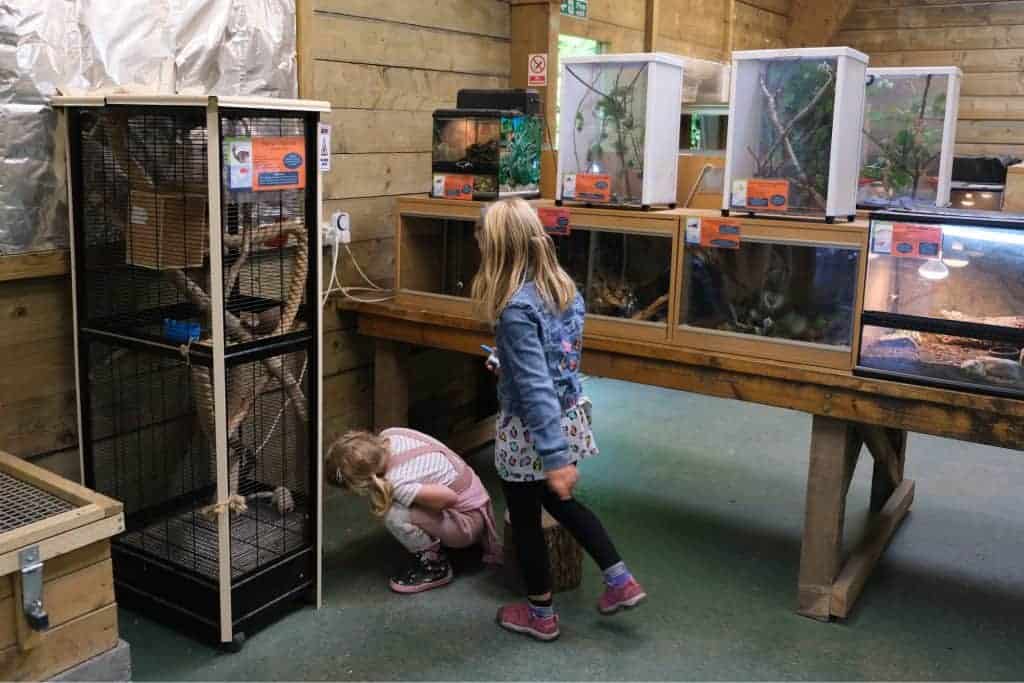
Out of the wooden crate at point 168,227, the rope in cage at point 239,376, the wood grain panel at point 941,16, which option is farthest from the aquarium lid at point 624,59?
the wood grain panel at point 941,16

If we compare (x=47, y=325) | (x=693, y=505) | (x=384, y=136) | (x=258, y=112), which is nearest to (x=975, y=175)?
(x=693, y=505)

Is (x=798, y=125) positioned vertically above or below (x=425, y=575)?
above

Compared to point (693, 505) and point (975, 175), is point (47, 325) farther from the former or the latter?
point (975, 175)

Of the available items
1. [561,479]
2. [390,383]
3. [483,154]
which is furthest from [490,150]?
[561,479]

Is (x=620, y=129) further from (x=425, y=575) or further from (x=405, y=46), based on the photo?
(x=425, y=575)

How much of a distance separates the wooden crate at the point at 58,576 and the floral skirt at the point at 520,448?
0.95 metres

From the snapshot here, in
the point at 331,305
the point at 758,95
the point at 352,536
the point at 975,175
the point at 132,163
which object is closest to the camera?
the point at 132,163

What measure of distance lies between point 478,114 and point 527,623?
1.71 m

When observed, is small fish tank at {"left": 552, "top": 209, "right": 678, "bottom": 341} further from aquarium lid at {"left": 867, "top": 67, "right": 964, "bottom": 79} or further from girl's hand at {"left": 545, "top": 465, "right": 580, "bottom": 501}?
aquarium lid at {"left": 867, "top": 67, "right": 964, "bottom": 79}

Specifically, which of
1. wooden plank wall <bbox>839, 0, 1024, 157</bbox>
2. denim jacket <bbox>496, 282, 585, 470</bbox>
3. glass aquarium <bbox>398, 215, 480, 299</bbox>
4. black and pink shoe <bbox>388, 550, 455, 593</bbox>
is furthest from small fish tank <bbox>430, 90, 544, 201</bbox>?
wooden plank wall <bbox>839, 0, 1024, 157</bbox>

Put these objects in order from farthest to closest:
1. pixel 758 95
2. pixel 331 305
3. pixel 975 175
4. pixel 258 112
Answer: pixel 975 175, pixel 331 305, pixel 758 95, pixel 258 112

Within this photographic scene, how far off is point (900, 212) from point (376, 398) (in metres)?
2.03

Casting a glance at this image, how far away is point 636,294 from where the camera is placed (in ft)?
10.6

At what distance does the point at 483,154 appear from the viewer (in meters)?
3.44
